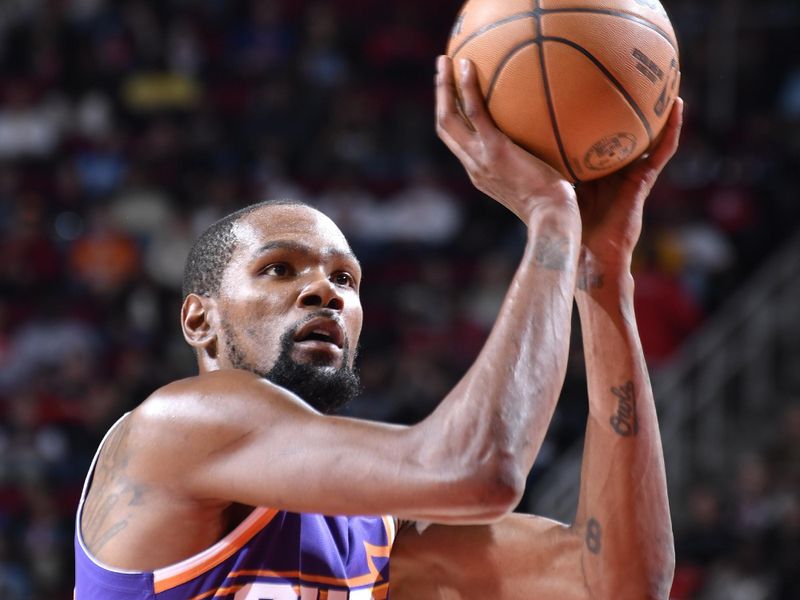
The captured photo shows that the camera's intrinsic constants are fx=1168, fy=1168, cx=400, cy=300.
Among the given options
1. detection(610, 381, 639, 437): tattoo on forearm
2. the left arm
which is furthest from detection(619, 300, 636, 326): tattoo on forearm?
detection(610, 381, 639, 437): tattoo on forearm

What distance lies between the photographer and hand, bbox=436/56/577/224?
8.43 ft

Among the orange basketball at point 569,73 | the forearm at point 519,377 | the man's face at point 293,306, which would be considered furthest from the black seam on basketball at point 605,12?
the man's face at point 293,306

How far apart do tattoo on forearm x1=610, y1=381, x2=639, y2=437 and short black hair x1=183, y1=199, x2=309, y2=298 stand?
0.96m

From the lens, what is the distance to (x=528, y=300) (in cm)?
238

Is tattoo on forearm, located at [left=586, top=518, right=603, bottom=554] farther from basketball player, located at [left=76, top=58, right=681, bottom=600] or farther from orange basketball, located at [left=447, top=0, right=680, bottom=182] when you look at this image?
orange basketball, located at [left=447, top=0, right=680, bottom=182]

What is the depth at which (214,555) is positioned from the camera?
8.46ft

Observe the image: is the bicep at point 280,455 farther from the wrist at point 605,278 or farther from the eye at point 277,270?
the wrist at point 605,278

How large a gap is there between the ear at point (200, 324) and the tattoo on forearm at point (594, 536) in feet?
3.37

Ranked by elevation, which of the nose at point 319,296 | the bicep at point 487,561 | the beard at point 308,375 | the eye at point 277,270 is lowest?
the bicep at point 487,561

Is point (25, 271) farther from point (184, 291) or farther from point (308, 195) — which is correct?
point (184, 291)

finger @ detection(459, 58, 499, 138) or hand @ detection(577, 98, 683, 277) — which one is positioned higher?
finger @ detection(459, 58, 499, 138)

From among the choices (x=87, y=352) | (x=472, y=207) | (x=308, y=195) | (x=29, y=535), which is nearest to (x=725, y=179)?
(x=472, y=207)

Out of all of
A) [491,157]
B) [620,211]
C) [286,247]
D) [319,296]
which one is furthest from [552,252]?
[286,247]

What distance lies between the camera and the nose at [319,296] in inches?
110
